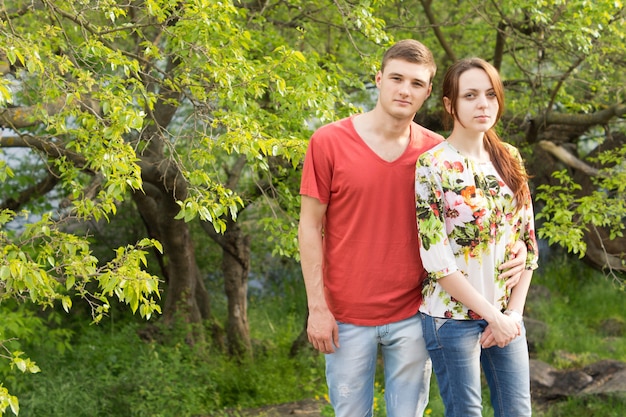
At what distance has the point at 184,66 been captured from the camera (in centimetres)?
481

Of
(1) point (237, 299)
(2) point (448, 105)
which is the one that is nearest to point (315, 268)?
(2) point (448, 105)

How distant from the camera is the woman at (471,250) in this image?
2730 mm

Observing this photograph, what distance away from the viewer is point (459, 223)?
2764 mm

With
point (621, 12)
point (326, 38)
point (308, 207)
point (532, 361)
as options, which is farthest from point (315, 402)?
point (308, 207)

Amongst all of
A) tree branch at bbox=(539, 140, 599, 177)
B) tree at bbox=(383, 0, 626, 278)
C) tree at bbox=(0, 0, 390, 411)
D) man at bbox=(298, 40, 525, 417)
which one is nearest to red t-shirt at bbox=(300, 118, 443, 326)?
man at bbox=(298, 40, 525, 417)

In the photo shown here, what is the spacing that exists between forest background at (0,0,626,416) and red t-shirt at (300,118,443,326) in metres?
0.98

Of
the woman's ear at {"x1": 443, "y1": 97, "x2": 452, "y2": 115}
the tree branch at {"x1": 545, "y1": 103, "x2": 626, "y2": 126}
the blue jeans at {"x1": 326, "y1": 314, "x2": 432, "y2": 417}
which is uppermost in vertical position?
the woman's ear at {"x1": 443, "y1": 97, "x2": 452, "y2": 115}

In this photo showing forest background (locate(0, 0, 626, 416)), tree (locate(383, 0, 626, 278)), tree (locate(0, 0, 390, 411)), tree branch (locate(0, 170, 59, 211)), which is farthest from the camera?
tree branch (locate(0, 170, 59, 211))

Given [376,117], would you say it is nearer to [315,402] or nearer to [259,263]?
[315,402]

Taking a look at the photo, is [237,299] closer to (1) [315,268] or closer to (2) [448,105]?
(1) [315,268]

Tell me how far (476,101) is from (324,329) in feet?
3.01

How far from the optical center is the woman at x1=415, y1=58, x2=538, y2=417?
2.73m

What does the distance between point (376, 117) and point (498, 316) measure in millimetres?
784

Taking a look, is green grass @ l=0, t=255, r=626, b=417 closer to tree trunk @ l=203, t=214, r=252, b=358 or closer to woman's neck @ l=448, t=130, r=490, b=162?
tree trunk @ l=203, t=214, r=252, b=358
